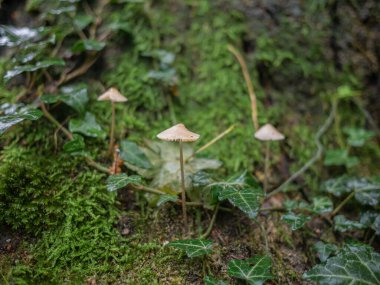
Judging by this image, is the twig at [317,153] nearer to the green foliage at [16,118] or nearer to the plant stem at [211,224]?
the plant stem at [211,224]

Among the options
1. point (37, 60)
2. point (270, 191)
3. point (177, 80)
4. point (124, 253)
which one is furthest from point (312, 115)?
point (37, 60)

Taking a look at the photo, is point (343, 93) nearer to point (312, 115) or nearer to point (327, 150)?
point (312, 115)

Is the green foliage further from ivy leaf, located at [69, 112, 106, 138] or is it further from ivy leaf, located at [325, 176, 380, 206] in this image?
ivy leaf, located at [325, 176, 380, 206]

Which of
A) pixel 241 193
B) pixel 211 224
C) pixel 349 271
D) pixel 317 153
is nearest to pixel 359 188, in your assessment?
pixel 317 153

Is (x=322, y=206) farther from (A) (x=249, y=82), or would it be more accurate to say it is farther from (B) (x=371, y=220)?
(A) (x=249, y=82)

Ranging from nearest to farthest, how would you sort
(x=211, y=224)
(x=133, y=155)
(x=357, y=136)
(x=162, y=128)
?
(x=211, y=224), (x=133, y=155), (x=162, y=128), (x=357, y=136)

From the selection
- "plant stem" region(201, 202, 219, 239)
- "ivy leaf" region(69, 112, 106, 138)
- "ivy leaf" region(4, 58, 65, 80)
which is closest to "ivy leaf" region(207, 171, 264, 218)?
"plant stem" region(201, 202, 219, 239)
